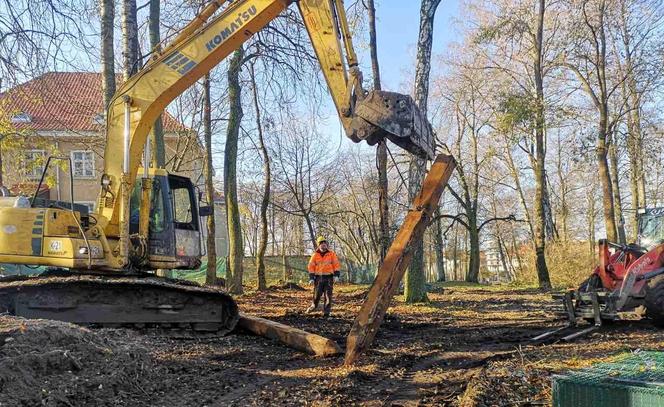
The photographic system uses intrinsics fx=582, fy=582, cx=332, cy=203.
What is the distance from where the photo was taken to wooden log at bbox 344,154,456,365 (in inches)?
251

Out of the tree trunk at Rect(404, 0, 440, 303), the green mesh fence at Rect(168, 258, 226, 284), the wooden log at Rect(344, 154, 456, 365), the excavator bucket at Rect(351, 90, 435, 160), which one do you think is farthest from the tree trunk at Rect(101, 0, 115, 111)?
the green mesh fence at Rect(168, 258, 226, 284)

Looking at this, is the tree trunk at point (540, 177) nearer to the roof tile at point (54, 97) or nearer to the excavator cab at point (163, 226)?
the roof tile at point (54, 97)

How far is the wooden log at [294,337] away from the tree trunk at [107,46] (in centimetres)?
594

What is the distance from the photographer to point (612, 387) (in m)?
2.88

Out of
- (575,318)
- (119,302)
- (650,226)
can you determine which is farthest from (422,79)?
(119,302)

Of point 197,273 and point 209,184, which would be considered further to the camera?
point 197,273

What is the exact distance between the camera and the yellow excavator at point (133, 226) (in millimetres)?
7855

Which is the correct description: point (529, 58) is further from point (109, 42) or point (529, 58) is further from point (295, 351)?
point (295, 351)

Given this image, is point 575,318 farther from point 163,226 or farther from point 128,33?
point 128,33

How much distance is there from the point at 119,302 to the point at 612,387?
6877 mm

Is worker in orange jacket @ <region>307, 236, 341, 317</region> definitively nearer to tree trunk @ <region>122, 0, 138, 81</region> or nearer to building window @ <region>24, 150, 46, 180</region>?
tree trunk @ <region>122, 0, 138, 81</region>

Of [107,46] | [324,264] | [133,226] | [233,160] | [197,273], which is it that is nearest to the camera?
[133,226]

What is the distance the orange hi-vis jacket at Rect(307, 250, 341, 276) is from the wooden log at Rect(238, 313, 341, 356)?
273 centimetres

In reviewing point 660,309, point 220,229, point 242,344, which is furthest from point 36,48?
point 220,229
